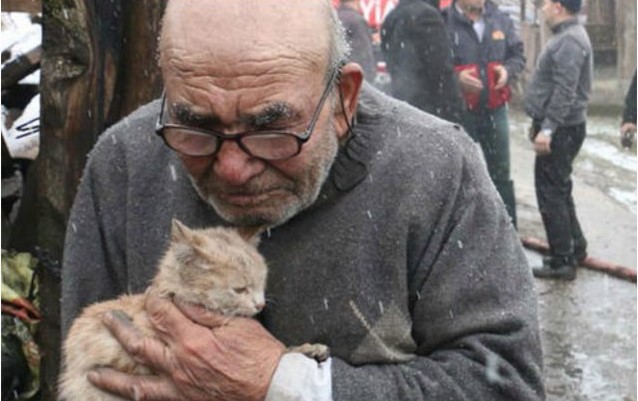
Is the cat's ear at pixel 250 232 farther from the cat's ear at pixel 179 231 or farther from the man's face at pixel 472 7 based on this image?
the man's face at pixel 472 7

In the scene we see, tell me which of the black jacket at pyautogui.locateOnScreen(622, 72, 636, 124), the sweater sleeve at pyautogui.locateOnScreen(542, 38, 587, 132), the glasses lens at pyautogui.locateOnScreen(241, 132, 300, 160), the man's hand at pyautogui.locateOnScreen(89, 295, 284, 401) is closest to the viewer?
the glasses lens at pyautogui.locateOnScreen(241, 132, 300, 160)

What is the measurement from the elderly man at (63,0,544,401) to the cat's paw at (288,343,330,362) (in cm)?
3

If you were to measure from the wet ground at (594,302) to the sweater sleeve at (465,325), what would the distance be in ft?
13.7

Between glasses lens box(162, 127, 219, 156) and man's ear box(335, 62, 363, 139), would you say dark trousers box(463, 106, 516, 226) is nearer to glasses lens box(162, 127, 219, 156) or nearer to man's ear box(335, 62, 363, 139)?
man's ear box(335, 62, 363, 139)

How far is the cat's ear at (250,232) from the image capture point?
284cm

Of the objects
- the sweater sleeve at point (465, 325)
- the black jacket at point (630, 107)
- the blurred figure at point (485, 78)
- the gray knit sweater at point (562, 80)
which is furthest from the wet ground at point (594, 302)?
the sweater sleeve at point (465, 325)

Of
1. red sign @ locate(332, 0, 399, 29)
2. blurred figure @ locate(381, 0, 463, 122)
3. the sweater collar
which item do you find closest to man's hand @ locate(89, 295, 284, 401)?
the sweater collar

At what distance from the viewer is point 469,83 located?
915 centimetres

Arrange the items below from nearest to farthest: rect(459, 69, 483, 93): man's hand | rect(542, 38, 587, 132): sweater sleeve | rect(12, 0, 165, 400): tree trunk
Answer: rect(12, 0, 165, 400): tree trunk → rect(542, 38, 587, 132): sweater sleeve → rect(459, 69, 483, 93): man's hand

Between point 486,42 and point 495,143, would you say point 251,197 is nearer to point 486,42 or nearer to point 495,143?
point 495,143

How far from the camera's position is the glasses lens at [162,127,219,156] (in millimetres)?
2607

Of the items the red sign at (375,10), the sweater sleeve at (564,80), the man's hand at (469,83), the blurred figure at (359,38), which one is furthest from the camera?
the red sign at (375,10)

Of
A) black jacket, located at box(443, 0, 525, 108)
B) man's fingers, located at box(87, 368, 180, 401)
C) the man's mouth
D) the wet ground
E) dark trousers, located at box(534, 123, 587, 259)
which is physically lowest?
the wet ground

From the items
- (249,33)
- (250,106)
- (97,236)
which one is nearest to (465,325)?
(250,106)
